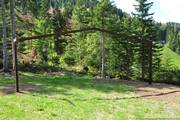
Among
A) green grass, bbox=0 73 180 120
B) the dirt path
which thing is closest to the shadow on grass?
green grass, bbox=0 73 180 120

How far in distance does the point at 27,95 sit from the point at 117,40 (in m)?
27.3

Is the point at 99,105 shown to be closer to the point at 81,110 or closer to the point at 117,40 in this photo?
the point at 81,110

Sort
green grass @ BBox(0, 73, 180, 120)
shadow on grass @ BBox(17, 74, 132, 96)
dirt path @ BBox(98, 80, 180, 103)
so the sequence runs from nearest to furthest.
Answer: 1. green grass @ BBox(0, 73, 180, 120)
2. dirt path @ BBox(98, 80, 180, 103)
3. shadow on grass @ BBox(17, 74, 132, 96)

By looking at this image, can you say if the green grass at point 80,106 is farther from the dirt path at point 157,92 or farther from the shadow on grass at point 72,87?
the dirt path at point 157,92

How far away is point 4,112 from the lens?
1002cm

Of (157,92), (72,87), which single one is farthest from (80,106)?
(157,92)

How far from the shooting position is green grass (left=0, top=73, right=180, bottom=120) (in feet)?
32.9

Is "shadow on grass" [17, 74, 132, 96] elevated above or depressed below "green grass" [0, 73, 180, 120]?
above

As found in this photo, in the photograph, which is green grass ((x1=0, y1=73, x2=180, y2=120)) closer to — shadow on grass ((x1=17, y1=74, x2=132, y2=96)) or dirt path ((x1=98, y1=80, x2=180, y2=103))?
shadow on grass ((x1=17, y1=74, x2=132, y2=96))

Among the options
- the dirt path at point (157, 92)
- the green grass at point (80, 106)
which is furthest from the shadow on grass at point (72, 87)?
the dirt path at point (157, 92)

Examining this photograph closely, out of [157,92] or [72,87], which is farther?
[72,87]

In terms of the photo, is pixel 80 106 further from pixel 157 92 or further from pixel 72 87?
pixel 157 92

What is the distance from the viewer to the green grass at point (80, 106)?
395 inches

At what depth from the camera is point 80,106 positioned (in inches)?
430
